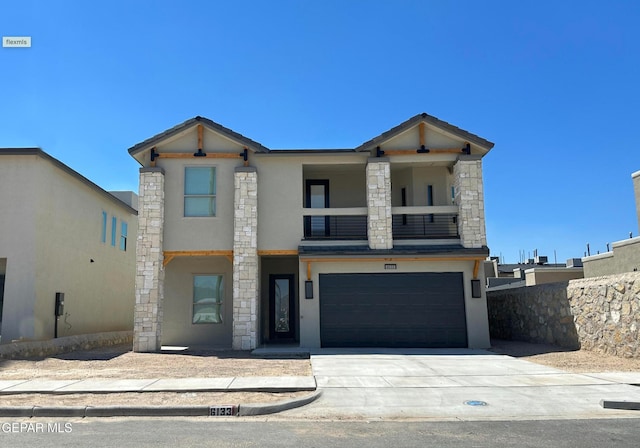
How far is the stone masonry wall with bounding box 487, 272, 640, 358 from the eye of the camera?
41.5 feet

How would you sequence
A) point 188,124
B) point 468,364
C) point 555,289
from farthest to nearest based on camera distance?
point 188,124 → point 555,289 → point 468,364

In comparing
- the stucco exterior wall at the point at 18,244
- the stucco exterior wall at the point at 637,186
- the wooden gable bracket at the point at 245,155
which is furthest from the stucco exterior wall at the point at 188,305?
the stucco exterior wall at the point at 637,186

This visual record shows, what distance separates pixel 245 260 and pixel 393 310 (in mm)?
5098

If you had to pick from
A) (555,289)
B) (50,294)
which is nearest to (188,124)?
(50,294)

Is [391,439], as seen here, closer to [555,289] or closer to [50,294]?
[555,289]

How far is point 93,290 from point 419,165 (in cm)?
1433

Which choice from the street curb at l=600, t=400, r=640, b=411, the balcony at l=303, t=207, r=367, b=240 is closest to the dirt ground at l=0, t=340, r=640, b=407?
the street curb at l=600, t=400, r=640, b=411

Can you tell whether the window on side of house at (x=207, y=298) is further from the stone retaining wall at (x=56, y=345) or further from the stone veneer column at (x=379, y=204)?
the stone veneer column at (x=379, y=204)

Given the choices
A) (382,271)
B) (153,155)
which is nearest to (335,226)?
(382,271)

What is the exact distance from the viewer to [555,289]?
Result: 1608 cm

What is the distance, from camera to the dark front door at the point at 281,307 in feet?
64.1

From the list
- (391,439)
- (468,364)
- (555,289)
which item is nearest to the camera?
(391,439)

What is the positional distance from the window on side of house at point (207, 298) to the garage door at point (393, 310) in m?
4.33

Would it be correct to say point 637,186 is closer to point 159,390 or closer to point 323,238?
point 323,238
